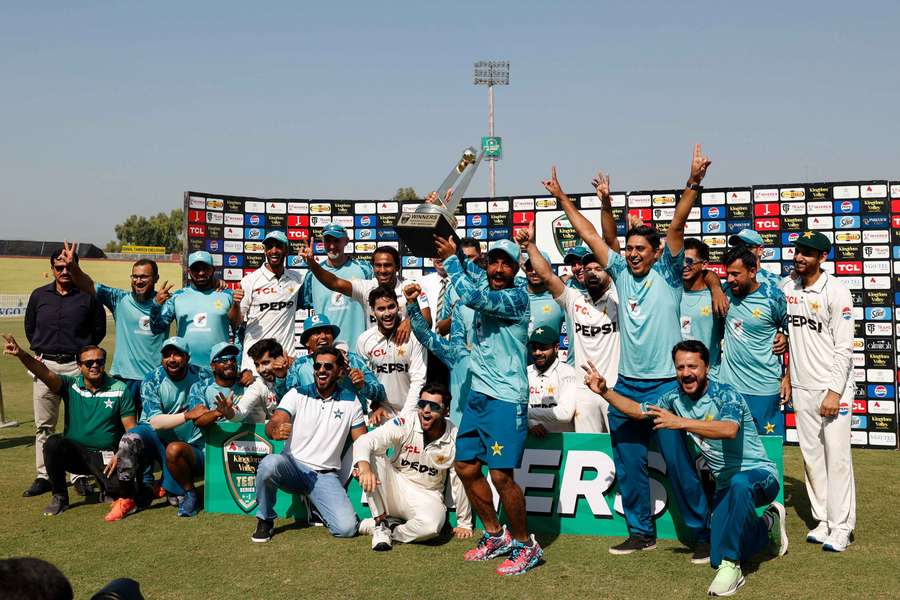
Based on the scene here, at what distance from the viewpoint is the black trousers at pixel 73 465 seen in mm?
7462

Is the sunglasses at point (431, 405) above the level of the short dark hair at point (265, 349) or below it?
below

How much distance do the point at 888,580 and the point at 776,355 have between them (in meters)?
2.04

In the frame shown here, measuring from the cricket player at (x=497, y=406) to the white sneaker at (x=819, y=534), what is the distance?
2209 millimetres

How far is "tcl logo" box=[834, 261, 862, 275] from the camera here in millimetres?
10719

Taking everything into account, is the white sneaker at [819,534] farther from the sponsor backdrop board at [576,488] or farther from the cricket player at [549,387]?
the cricket player at [549,387]

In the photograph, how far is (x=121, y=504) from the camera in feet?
23.9

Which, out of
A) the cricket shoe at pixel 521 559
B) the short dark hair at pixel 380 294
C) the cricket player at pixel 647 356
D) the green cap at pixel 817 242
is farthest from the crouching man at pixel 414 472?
the green cap at pixel 817 242

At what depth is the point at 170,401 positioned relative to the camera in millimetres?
7746

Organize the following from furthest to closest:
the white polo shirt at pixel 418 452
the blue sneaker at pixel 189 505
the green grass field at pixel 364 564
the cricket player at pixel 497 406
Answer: the blue sneaker at pixel 189 505, the white polo shirt at pixel 418 452, the cricket player at pixel 497 406, the green grass field at pixel 364 564

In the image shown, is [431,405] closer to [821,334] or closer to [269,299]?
[269,299]

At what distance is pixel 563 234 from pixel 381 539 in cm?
686

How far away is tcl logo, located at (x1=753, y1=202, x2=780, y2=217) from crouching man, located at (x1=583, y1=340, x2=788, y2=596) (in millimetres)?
6189

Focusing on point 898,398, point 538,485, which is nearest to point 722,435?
point 538,485

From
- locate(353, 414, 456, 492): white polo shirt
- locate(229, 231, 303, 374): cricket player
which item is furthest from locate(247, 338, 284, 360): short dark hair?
locate(353, 414, 456, 492): white polo shirt
